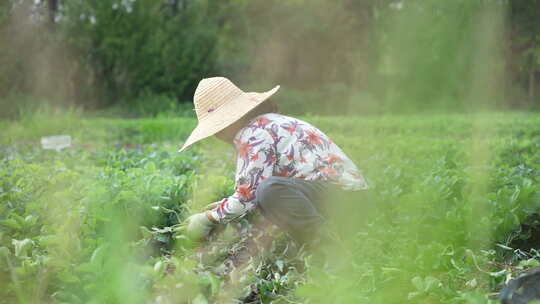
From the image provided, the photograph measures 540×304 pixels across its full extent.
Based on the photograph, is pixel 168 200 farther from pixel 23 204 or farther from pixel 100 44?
pixel 100 44

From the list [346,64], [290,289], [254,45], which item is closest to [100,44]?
[254,45]

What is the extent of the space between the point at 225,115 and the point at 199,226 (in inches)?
18.5

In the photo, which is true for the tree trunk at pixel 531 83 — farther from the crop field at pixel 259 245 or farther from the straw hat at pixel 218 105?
the straw hat at pixel 218 105

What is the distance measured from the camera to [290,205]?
2.22 m

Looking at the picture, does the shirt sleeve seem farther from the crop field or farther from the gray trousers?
the crop field

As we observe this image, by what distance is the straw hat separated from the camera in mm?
2391

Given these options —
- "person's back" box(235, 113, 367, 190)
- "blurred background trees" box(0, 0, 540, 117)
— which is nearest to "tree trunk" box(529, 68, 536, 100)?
"blurred background trees" box(0, 0, 540, 117)

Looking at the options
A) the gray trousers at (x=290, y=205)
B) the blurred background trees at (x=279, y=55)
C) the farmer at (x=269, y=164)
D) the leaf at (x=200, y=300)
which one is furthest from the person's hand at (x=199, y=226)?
the blurred background trees at (x=279, y=55)

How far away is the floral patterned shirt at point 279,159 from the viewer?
2256 mm

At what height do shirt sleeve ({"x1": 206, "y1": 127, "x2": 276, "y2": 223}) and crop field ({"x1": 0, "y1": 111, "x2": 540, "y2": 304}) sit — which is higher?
shirt sleeve ({"x1": 206, "y1": 127, "x2": 276, "y2": 223})

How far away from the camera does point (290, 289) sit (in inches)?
78.0

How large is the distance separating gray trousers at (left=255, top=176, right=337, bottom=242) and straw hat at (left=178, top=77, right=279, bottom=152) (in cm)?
33

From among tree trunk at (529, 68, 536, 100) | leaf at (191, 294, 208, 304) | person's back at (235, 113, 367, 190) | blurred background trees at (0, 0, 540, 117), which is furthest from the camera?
tree trunk at (529, 68, 536, 100)

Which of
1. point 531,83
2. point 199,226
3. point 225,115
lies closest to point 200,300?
point 199,226
